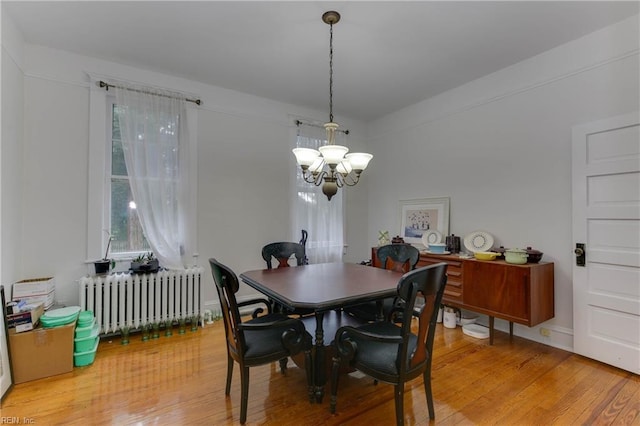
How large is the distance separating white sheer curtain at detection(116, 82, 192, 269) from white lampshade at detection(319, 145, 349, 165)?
208 cm

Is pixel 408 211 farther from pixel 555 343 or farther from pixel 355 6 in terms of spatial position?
pixel 355 6

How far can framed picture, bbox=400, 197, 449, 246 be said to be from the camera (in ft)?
12.9

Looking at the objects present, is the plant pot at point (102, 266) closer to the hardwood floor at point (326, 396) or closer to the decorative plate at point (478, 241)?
the hardwood floor at point (326, 396)

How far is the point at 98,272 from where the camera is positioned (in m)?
3.08

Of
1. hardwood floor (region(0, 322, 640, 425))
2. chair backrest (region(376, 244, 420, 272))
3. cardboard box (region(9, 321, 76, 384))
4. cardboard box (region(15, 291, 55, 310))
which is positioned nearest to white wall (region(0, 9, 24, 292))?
cardboard box (region(15, 291, 55, 310))

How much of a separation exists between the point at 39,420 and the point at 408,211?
419 centimetres

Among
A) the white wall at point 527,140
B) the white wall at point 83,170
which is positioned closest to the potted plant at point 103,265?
the white wall at point 83,170

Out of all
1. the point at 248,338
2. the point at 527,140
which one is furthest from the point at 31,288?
the point at 527,140

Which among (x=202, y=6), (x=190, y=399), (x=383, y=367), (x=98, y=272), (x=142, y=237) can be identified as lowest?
(x=190, y=399)

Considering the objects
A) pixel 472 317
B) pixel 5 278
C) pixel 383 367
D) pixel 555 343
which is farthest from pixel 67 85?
pixel 555 343

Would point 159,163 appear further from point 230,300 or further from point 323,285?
point 323,285

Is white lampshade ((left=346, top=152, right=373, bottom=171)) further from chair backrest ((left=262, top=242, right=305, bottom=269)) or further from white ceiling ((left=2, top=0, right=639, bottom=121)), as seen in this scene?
chair backrest ((left=262, top=242, right=305, bottom=269))

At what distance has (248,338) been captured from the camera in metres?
2.06

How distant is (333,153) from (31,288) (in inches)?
112
